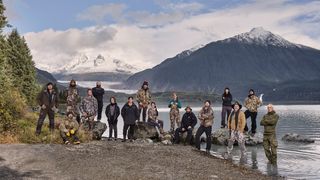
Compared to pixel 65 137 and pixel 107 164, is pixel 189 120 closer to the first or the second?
pixel 65 137

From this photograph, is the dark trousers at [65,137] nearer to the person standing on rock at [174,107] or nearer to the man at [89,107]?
the man at [89,107]

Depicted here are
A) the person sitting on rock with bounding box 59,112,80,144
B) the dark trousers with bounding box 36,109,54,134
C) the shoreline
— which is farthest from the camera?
the dark trousers with bounding box 36,109,54,134

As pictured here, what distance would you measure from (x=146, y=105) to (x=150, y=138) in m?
2.12

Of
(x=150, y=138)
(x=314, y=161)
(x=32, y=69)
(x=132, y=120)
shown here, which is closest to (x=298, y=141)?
(x=314, y=161)

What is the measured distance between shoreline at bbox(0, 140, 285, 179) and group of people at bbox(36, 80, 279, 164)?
87.1 inches

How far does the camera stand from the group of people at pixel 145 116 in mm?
22922

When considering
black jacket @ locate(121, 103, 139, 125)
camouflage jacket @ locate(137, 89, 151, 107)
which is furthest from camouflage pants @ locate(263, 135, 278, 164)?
camouflage jacket @ locate(137, 89, 151, 107)

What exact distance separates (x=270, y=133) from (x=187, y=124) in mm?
6241

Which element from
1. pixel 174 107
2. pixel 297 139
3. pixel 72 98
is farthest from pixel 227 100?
pixel 297 139

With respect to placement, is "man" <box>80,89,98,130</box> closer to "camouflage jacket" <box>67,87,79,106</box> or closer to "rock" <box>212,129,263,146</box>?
"camouflage jacket" <box>67,87,79,106</box>

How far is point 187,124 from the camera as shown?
27.5m

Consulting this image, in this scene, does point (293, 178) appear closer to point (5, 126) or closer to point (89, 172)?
point (89, 172)

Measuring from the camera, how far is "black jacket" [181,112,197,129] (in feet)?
88.9

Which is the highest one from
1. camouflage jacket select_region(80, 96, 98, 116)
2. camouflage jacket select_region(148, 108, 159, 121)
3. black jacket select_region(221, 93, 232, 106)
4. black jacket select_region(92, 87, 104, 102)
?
black jacket select_region(92, 87, 104, 102)
